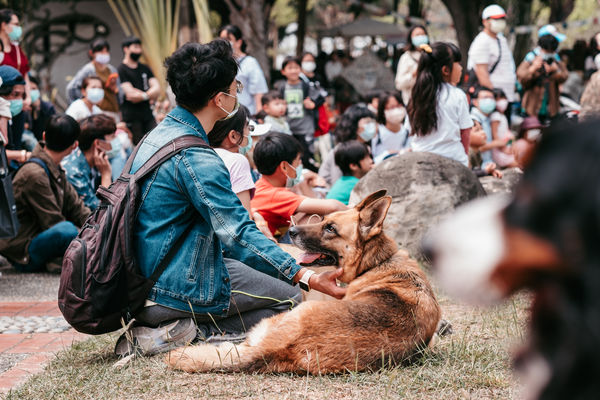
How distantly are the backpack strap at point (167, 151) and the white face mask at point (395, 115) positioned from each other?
18.0 ft

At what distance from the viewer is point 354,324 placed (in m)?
3.42

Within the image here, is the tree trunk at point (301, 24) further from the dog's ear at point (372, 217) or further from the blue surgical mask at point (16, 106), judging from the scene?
the dog's ear at point (372, 217)

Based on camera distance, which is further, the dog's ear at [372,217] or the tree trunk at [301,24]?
the tree trunk at [301,24]

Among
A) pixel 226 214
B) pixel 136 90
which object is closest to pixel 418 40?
pixel 136 90

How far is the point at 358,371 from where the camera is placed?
11.3 feet

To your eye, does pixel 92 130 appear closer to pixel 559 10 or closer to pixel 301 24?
pixel 301 24

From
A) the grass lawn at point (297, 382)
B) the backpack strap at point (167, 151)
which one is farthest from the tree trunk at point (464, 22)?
the backpack strap at point (167, 151)

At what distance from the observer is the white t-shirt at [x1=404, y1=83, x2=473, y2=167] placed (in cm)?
699

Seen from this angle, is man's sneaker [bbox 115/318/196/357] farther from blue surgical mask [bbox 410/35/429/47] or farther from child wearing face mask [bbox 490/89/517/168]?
blue surgical mask [bbox 410/35/429/47]

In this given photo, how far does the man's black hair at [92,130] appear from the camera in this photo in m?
7.61

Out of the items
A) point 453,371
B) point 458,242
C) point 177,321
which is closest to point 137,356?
point 177,321

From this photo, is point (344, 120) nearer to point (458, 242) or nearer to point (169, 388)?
point (169, 388)

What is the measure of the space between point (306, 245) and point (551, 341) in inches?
112

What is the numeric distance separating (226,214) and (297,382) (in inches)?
34.9
